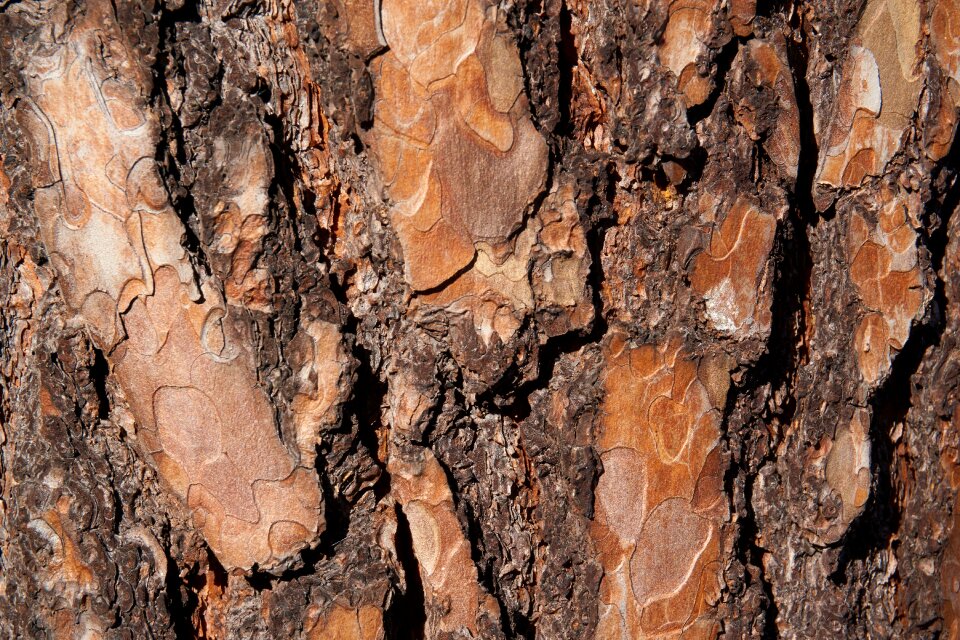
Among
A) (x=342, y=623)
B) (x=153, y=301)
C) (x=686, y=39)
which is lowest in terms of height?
(x=342, y=623)

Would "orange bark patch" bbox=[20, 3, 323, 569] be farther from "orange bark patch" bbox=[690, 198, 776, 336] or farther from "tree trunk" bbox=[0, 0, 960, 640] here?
"orange bark patch" bbox=[690, 198, 776, 336]

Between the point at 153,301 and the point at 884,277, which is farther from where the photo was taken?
the point at 884,277

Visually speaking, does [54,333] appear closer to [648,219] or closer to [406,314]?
[406,314]

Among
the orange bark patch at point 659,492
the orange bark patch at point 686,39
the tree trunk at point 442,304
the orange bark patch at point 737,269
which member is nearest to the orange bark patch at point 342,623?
the tree trunk at point 442,304

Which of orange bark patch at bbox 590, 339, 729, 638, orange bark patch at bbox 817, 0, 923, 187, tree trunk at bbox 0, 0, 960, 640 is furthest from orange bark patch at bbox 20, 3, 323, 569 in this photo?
orange bark patch at bbox 817, 0, 923, 187

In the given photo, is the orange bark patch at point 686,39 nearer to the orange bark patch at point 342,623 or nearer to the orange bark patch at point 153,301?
the orange bark patch at point 153,301

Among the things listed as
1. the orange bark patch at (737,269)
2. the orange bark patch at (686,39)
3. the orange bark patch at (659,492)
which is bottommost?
the orange bark patch at (659,492)

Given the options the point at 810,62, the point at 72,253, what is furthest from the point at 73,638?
the point at 810,62

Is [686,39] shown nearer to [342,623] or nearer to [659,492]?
A: [659,492]

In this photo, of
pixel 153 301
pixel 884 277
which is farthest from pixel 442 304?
pixel 884 277

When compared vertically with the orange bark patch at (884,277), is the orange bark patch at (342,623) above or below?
below
